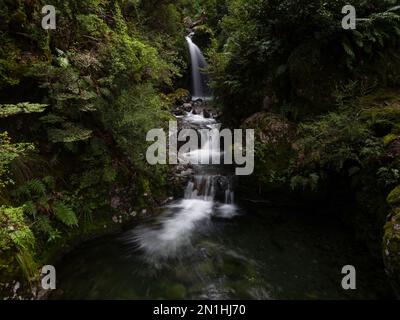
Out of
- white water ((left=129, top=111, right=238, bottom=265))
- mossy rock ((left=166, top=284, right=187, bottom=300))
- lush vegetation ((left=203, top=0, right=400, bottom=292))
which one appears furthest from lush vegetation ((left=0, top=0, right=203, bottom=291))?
lush vegetation ((left=203, top=0, right=400, bottom=292))

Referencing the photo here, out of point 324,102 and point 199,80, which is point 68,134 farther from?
point 199,80

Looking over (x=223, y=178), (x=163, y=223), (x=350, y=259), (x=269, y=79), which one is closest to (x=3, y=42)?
(x=163, y=223)

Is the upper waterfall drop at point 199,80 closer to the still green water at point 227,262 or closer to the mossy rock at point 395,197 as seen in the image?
the still green water at point 227,262

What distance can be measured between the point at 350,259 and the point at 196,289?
317 centimetres

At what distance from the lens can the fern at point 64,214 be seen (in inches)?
222

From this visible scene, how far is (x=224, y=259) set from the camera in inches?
237

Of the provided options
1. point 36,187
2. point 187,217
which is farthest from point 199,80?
point 36,187

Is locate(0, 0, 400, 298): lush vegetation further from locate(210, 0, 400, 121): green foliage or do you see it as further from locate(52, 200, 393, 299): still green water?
locate(52, 200, 393, 299): still green water

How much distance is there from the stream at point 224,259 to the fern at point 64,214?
72cm

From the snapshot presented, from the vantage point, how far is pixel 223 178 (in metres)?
8.71

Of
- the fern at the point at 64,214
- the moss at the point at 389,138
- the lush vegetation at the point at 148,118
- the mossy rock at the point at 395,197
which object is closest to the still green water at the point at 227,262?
the lush vegetation at the point at 148,118

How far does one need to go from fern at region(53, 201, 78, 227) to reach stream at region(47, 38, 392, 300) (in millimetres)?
715

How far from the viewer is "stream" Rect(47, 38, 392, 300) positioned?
514 cm
